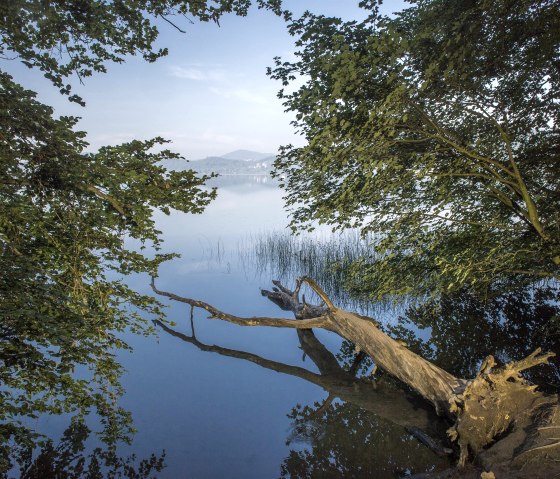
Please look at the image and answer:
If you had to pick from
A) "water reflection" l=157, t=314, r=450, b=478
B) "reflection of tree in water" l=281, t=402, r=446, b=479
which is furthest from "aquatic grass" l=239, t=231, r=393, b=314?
"reflection of tree in water" l=281, t=402, r=446, b=479

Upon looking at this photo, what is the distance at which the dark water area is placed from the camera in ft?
21.4

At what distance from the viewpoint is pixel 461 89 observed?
7191 millimetres

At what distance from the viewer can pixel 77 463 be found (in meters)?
6.14

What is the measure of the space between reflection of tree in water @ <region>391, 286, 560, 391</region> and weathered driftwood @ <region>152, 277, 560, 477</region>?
181 centimetres

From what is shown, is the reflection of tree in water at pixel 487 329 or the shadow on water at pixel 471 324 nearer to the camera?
the reflection of tree in water at pixel 487 329

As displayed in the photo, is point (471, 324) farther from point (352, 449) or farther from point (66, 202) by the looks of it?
point (66, 202)

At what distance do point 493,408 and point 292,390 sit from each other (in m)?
4.52

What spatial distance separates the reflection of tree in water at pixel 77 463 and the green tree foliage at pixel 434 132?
578 centimetres

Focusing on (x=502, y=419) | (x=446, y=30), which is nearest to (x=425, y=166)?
(x=446, y=30)

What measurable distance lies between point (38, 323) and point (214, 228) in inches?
→ 1221

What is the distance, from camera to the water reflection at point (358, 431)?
6.13m

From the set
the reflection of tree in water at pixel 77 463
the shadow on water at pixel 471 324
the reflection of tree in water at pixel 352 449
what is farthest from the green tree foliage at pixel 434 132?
the reflection of tree in water at pixel 77 463

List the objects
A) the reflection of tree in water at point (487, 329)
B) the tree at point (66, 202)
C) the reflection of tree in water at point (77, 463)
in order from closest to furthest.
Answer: the tree at point (66, 202), the reflection of tree in water at point (77, 463), the reflection of tree in water at point (487, 329)

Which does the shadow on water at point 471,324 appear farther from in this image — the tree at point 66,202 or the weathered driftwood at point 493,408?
the tree at point 66,202
